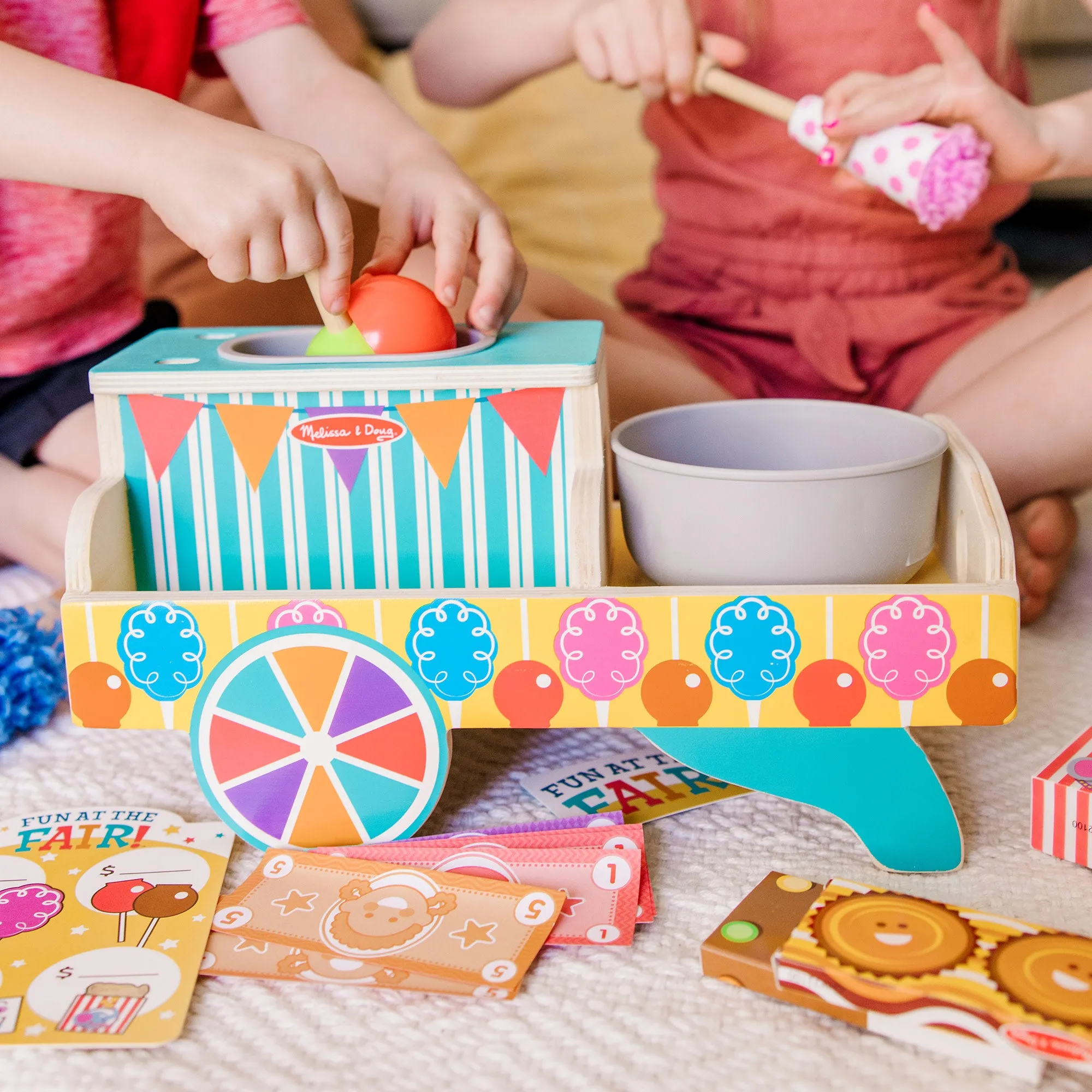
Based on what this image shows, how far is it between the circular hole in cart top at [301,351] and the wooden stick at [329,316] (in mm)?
23

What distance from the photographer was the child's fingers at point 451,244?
729 mm

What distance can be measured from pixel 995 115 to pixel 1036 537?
0.34 metres

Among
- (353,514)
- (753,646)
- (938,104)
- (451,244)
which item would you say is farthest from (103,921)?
(938,104)

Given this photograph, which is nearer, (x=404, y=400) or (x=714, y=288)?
(x=404, y=400)

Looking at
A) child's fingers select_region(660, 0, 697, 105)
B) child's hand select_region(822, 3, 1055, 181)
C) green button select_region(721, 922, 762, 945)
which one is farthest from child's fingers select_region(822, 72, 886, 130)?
green button select_region(721, 922, 762, 945)

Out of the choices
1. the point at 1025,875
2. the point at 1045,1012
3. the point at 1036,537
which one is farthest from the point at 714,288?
the point at 1045,1012

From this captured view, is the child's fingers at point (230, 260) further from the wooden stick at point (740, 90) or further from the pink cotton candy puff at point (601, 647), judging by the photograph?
the wooden stick at point (740, 90)

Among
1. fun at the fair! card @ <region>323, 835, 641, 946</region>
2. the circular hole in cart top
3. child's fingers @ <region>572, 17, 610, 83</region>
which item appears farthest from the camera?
child's fingers @ <region>572, 17, 610, 83</region>

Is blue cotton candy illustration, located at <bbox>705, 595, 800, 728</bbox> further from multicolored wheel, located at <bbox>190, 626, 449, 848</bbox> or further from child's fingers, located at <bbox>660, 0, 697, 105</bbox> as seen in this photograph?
child's fingers, located at <bbox>660, 0, 697, 105</bbox>

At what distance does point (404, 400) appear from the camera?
0.64 meters

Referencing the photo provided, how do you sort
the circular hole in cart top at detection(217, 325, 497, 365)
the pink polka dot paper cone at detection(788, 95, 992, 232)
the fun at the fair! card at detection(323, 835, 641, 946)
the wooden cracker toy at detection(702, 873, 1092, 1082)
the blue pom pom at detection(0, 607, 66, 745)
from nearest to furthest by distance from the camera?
the wooden cracker toy at detection(702, 873, 1092, 1082), the fun at the fair! card at detection(323, 835, 641, 946), the circular hole in cart top at detection(217, 325, 497, 365), the blue pom pom at detection(0, 607, 66, 745), the pink polka dot paper cone at detection(788, 95, 992, 232)

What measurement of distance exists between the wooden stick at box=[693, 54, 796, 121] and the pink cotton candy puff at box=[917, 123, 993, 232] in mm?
126

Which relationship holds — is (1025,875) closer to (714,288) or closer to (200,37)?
(714,288)

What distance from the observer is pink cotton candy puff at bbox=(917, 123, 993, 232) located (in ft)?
2.83
